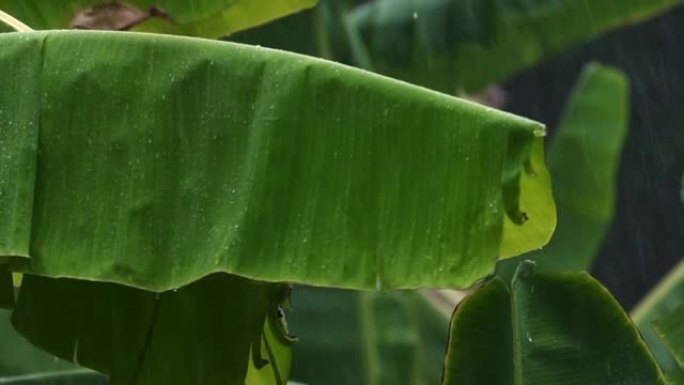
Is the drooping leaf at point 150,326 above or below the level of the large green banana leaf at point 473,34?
below

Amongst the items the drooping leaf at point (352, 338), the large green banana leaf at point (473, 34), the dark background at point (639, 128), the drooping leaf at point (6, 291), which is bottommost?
the dark background at point (639, 128)

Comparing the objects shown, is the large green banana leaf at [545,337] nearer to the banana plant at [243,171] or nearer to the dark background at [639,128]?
the banana plant at [243,171]

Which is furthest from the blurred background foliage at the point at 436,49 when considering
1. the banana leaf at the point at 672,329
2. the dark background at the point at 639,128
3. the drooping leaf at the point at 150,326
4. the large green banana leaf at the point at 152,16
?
the dark background at the point at 639,128

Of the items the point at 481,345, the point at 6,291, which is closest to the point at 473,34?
the point at 481,345

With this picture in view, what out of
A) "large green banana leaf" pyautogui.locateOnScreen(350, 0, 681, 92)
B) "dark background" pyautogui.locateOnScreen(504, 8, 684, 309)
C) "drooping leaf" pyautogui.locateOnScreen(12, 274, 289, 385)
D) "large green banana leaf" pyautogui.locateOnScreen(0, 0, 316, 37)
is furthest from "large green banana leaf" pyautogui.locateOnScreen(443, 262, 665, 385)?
"dark background" pyautogui.locateOnScreen(504, 8, 684, 309)

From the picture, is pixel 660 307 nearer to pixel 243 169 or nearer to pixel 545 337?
pixel 545 337

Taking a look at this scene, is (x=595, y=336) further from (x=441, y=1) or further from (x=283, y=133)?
(x=441, y=1)

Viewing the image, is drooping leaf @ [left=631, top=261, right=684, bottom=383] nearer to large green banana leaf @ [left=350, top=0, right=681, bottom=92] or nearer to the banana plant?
large green banana leaf @ [left=350, top=0, right=681, bottom=92]
